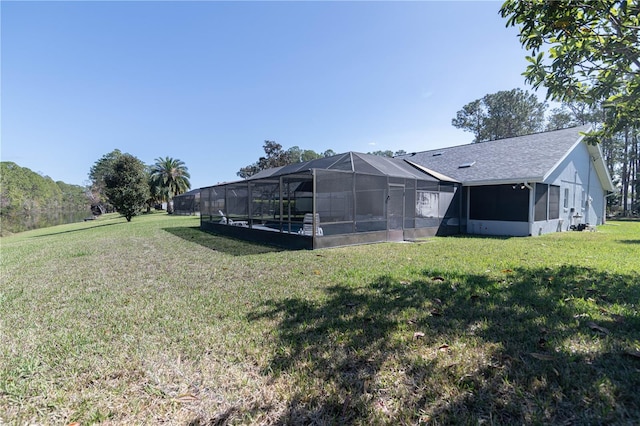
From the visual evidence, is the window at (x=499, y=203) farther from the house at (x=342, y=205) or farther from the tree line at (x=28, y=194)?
the tree line at (x=28, y=194)

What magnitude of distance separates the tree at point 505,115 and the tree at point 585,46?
121 feet

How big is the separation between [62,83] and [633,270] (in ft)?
70.0

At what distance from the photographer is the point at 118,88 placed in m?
16.0

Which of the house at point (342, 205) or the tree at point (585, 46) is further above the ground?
the tree at point (585, 46)

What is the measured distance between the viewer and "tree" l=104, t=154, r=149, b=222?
19.6 metres

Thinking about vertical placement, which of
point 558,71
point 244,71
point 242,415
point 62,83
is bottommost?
point 242,415

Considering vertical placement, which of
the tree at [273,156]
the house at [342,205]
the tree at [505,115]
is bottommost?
the house at [342,205]

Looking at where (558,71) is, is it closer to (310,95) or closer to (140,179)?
(310,95)

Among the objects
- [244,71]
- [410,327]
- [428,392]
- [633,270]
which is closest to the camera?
[428,392]

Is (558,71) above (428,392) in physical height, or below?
above

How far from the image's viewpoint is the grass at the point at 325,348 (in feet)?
5.99

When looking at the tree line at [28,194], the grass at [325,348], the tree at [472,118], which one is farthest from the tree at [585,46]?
the tree line at [28,194]

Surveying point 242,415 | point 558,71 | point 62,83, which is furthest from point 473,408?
point 62,83

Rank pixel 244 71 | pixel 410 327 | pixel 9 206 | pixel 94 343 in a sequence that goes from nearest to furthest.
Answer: pixel 94 343
pixel 410 327
pixel 244 71
pixel 9 206
